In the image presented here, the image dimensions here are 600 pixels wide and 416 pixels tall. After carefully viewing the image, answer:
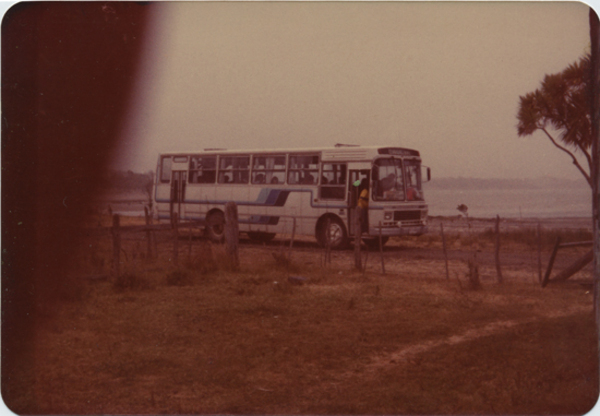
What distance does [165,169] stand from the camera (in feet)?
59.8

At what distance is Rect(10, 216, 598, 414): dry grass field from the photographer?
4785mm

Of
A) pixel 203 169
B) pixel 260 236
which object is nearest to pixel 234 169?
pixel 203 169

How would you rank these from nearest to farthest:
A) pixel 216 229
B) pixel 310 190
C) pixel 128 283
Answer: pixel 128 283, pixel 310 190, pixel 216 229

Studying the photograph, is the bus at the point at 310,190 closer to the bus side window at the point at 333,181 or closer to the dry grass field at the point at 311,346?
the bus side window at the point at 333,181

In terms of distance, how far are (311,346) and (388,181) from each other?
9.23 metres

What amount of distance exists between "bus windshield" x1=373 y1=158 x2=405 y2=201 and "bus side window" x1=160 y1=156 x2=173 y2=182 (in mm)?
6769

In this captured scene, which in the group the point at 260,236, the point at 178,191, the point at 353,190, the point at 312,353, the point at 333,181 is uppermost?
the point at 333,181

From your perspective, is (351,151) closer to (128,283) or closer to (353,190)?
(353,190)

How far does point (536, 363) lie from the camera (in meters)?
5.41

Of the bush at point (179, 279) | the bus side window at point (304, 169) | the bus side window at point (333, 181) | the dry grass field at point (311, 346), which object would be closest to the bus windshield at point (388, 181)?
the bus side window at point (333, 181)

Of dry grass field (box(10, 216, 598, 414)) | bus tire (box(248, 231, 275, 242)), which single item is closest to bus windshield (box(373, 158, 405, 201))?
bus tire (box(248, 231, 275, 242))

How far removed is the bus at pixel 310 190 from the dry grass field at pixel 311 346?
4.91 m

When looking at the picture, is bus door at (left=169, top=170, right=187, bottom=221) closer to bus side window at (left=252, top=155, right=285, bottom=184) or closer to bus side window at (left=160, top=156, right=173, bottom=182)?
bus side window at (left=160, top=156, right=173, bottom=182)

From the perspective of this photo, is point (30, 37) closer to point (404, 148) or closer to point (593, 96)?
point (593, 96)
